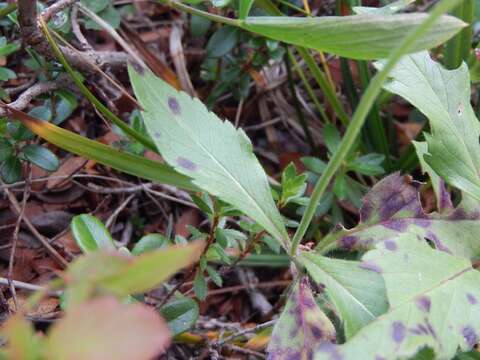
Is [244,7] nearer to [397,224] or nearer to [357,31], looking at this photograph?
[357,31]

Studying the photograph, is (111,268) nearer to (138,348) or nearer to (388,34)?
(138,348)

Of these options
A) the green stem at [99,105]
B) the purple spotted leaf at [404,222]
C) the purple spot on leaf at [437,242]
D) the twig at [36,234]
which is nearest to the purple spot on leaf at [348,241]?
the purple spotted leaf at [404,222]

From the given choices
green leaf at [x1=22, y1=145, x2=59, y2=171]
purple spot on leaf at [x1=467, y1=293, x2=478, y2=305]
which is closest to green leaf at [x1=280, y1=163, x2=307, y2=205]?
purple spot on leaf at [x1=467, y1=293, x2=478, y2=305]

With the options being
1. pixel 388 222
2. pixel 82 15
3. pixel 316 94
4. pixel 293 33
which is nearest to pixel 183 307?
pixel 388 222

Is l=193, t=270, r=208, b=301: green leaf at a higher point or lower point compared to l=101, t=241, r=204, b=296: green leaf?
lower

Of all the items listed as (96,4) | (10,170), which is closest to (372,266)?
(10,170)

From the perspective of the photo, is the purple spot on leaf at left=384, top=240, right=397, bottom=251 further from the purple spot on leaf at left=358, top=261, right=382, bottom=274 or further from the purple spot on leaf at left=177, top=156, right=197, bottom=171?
the purple spot on leaf at left=177, top=156, right=197, bottom=171
